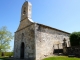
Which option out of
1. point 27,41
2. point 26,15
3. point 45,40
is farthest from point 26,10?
point 45,40

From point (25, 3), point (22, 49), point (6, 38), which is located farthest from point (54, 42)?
point (6, 38)

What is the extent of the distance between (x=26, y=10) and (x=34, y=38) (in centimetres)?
712

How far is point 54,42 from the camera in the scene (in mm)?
22234

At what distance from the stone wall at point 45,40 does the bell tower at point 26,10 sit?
4208 millimetres

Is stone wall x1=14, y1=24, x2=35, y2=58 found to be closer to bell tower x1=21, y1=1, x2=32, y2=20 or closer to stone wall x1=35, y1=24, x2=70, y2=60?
stone wall x1=35, y1=24, x2=70, y2=60

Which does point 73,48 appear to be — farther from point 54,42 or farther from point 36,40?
point 36,40

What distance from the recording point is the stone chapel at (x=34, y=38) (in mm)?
18894

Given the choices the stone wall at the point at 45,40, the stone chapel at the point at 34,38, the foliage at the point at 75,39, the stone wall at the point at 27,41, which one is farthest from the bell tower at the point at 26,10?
the foliage at the point at 75,39

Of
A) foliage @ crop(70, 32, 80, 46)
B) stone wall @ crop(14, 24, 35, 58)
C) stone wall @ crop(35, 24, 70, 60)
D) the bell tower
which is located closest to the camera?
stone wall @ crop(35, 24, 70, 60)

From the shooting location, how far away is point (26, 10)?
75.6 ft

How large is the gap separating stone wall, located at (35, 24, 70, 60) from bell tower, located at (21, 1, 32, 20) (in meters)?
4.21

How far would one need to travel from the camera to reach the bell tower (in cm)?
2267

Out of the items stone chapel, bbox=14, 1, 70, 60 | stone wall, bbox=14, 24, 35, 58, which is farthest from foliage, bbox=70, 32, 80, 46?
stone wall, bbox=14, 24, 35, 58

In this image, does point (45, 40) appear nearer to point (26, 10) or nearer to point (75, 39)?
point (75, 39)
